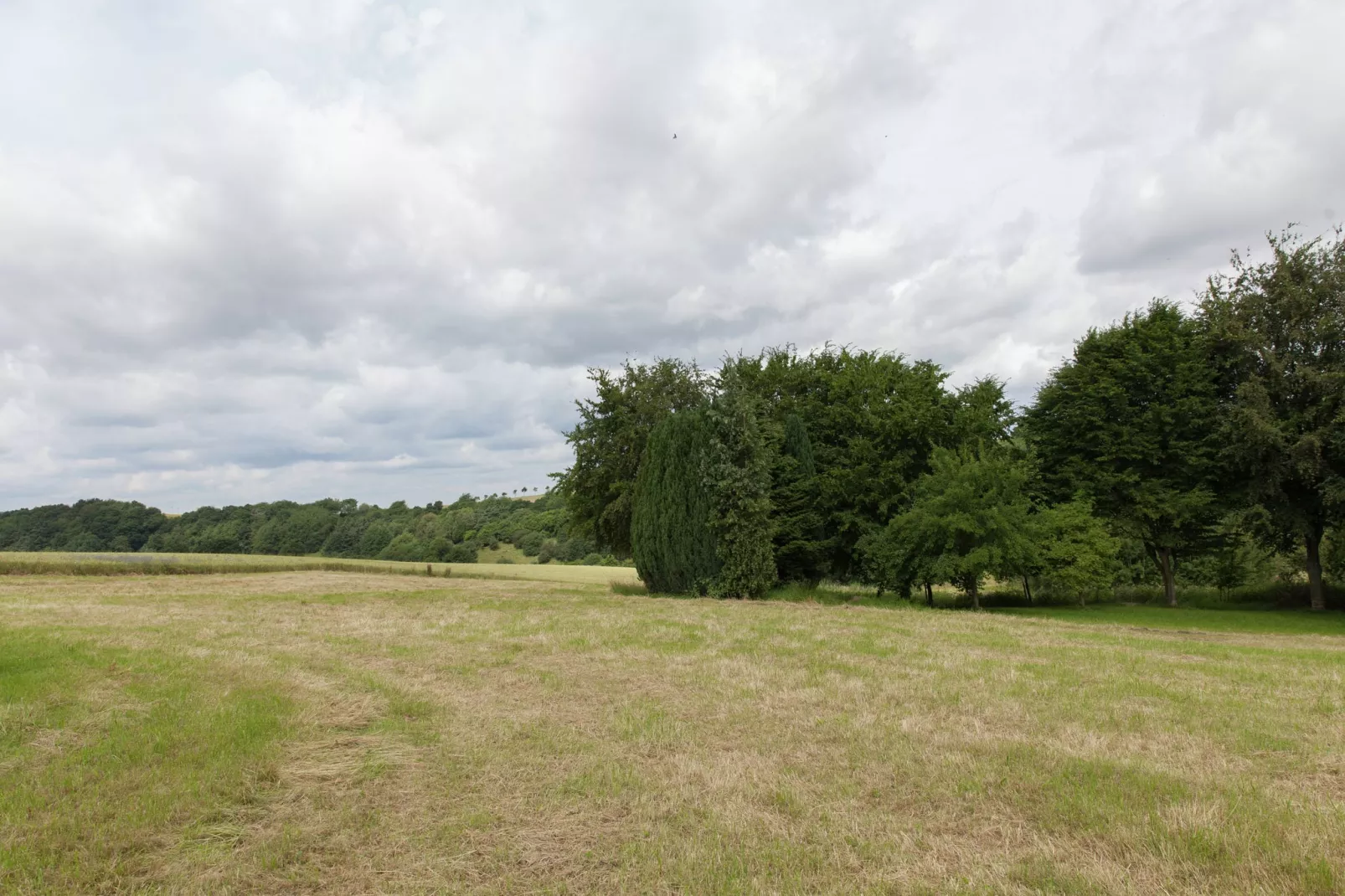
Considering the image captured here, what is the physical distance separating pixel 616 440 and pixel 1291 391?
82.8 ft

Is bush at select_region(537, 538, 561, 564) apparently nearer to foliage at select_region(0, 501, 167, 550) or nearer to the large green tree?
foliage at select_region(0, 501, 167, 550)

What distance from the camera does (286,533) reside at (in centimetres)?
7144

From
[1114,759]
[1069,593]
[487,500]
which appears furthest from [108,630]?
[487,500]

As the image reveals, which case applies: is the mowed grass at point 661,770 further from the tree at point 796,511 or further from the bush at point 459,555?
the bush at point 459,555

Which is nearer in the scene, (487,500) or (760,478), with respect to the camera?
(760,478)

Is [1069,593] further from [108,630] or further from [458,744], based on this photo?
[108,630]

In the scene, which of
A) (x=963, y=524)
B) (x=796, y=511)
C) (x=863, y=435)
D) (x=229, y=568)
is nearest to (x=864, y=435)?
(x=863, y=435)

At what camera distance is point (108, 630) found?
12.7 metres

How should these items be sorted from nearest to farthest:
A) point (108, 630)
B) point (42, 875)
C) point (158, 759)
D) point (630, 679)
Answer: point (42, 875) < point (158, 759) < point (630, 679) < point (108, 630)

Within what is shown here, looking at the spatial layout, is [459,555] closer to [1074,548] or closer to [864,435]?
[864,435]

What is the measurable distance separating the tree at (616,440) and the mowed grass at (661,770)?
19.0 m

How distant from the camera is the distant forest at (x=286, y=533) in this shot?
214ft

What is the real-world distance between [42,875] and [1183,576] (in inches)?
1984

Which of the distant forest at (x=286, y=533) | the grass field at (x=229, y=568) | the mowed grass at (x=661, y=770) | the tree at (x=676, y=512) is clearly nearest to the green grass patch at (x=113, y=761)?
the mowed grass at (x=661, y=770)
